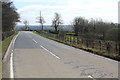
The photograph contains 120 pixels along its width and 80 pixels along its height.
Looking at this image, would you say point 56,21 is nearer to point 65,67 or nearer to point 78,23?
point 78,23

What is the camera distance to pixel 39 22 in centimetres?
9162

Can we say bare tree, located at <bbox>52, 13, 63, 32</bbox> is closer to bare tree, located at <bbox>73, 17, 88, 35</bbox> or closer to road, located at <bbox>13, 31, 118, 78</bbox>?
bare tree, located at <bbox>73, 17, 88, 35</bbox>

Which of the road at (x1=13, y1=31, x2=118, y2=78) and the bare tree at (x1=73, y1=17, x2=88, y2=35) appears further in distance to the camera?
the bare tree at (x1=73, y1=17, x2=88, y2=35)

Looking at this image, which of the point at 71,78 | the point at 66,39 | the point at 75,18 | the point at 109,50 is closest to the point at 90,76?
the point at 71,78

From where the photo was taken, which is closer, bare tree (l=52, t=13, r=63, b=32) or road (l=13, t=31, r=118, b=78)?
road (l=13, t=31, r=118, b=78)

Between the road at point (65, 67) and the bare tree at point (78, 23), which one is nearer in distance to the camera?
the road at point (65, 67)

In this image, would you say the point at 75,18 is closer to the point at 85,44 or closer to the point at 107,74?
the point at 85,44

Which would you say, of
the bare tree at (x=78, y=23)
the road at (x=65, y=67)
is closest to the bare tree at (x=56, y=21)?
the bare tree at (x=78, y=23)

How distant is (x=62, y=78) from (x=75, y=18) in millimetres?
63103

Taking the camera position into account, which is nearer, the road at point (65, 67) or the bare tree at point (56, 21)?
the road at point (65, 67)

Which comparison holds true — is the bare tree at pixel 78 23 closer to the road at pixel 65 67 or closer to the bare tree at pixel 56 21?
the bare tree at pixel 56 21

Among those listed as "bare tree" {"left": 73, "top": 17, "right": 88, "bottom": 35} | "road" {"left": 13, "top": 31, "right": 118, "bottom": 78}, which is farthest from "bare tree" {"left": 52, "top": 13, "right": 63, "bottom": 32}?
"road" {"left": 13, "top": 31, "right": 118, "bottom": 78}

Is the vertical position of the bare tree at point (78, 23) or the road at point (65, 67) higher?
the bare tree at point (78, 23)

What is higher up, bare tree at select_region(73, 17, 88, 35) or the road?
bare tree at select_region(73, 17, 88, 35)
